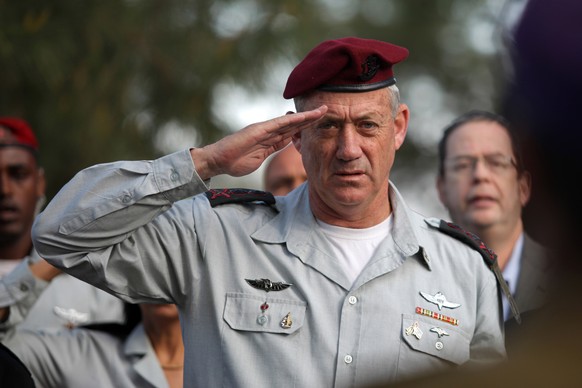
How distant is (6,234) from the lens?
5.62m

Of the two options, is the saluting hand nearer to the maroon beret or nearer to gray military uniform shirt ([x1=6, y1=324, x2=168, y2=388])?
the maroon beret

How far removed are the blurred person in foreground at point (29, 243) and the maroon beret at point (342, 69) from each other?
6.47 feet

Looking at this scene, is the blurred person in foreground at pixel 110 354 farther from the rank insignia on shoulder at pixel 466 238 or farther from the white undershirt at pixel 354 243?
the rank insignia on shoulder at pixel 466 238

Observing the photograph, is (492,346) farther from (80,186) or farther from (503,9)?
(503,9)

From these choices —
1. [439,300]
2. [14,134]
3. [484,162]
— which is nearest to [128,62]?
[14,134]

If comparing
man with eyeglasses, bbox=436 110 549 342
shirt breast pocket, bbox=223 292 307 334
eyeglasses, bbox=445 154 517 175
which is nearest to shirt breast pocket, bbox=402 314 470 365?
shirt breast pocket, bbox=223 292 307 334

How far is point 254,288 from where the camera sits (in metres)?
3.41

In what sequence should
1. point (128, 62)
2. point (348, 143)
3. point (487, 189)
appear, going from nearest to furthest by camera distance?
1. point (348, 143)
2. point (487, 189)
3. point (128, 62)

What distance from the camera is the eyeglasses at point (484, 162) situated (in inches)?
204

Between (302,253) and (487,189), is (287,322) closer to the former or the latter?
(302,253)

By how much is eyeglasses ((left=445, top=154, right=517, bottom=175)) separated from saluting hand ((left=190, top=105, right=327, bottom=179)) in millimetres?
2031

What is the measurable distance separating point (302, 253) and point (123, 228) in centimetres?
64

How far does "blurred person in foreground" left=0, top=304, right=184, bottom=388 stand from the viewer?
14.9 feet

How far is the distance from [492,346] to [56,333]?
91.5 inches
